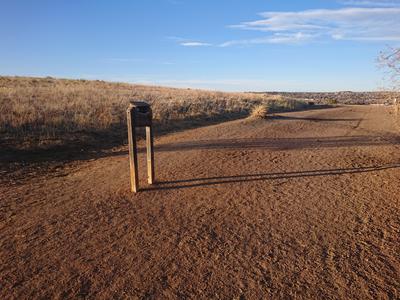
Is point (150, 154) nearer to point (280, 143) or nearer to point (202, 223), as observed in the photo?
point (202, 223)

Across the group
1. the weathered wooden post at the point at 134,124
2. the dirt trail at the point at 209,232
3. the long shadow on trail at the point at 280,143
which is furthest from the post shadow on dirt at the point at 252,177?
the long shadow on trail at the point at 280,143

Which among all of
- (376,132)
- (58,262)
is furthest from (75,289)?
(376,132)

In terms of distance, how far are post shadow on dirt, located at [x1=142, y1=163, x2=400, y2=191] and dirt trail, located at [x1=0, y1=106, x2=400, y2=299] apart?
2 cm

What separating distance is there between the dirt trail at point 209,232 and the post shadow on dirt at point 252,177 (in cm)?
2

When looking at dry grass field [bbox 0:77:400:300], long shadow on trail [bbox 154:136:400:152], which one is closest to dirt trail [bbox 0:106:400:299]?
A: dry grass field [bbox 0:77:400:300]

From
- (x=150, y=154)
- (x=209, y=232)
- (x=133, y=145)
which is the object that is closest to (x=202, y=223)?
(x=209, y=232)

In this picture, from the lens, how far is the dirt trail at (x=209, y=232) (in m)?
3.48

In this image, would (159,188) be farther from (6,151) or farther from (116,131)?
(116,131)

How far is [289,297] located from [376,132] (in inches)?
471

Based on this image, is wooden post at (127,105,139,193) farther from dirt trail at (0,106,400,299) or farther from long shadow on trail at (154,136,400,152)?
long shadow on trail at (154,136,400,152)

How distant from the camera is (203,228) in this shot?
475 centimetres

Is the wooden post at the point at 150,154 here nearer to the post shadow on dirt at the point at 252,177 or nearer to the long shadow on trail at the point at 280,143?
the post shadow on dirt at the point at 252,177

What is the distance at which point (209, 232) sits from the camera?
462 cm

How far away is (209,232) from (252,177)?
2.71m
